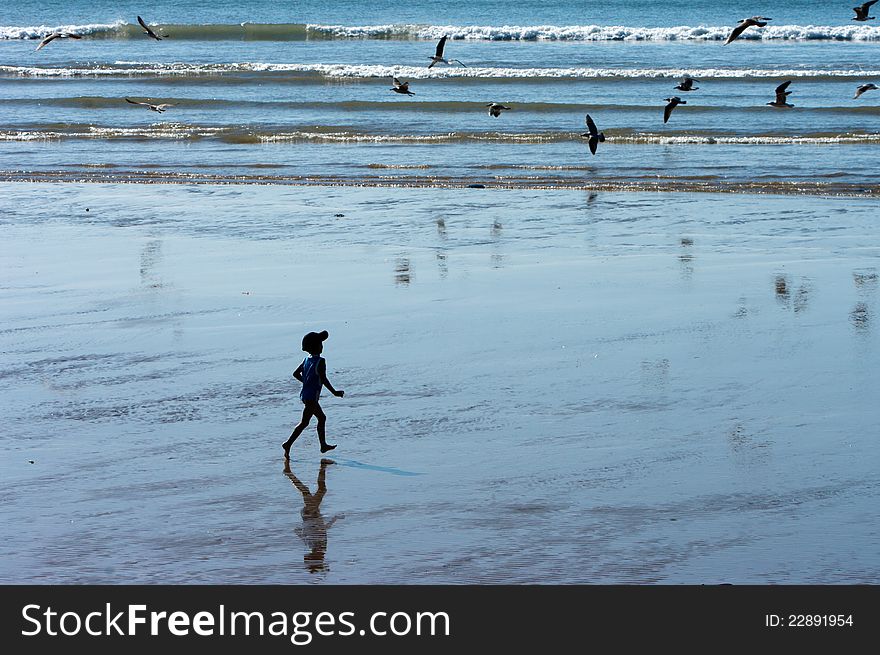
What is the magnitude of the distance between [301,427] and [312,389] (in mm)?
249

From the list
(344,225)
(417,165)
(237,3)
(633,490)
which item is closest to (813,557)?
(633,490)

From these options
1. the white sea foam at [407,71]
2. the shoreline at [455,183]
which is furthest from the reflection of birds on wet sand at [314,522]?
the white sea foam at [407,71]

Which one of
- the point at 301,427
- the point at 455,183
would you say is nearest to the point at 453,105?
the point at 455,183

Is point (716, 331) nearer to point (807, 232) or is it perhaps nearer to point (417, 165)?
point (807, 232)

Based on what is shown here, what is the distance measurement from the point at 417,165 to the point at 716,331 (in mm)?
12090

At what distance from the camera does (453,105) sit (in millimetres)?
31016

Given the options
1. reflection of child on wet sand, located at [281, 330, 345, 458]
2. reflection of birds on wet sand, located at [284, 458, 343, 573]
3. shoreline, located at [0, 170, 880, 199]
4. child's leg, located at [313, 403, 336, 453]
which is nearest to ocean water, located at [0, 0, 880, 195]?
shoreline, located at [0, 170, 880, 199]

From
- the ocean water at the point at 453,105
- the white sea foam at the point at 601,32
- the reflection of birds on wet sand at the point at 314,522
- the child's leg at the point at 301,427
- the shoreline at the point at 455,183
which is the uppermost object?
the white sea foam at the point at 601,32

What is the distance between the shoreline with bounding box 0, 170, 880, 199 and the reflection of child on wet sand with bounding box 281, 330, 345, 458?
11.2 m

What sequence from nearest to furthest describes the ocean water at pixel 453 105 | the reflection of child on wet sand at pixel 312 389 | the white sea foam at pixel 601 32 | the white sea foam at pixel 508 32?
the reflection of child on wet sand at pixel 312 389
the ocean water at pixel 453 105
the white sea foam at pixel 601 32
the white sea foam at pixel 508 32

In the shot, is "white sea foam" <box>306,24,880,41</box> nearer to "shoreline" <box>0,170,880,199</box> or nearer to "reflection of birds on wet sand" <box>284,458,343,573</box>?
"shoreline" <box>0,170,880,199</box>

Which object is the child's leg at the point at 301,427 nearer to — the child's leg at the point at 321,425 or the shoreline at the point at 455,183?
the child's leg at the point at 321,425

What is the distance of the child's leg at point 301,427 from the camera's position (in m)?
8.08

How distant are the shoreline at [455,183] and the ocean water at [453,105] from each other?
0.08 metres
